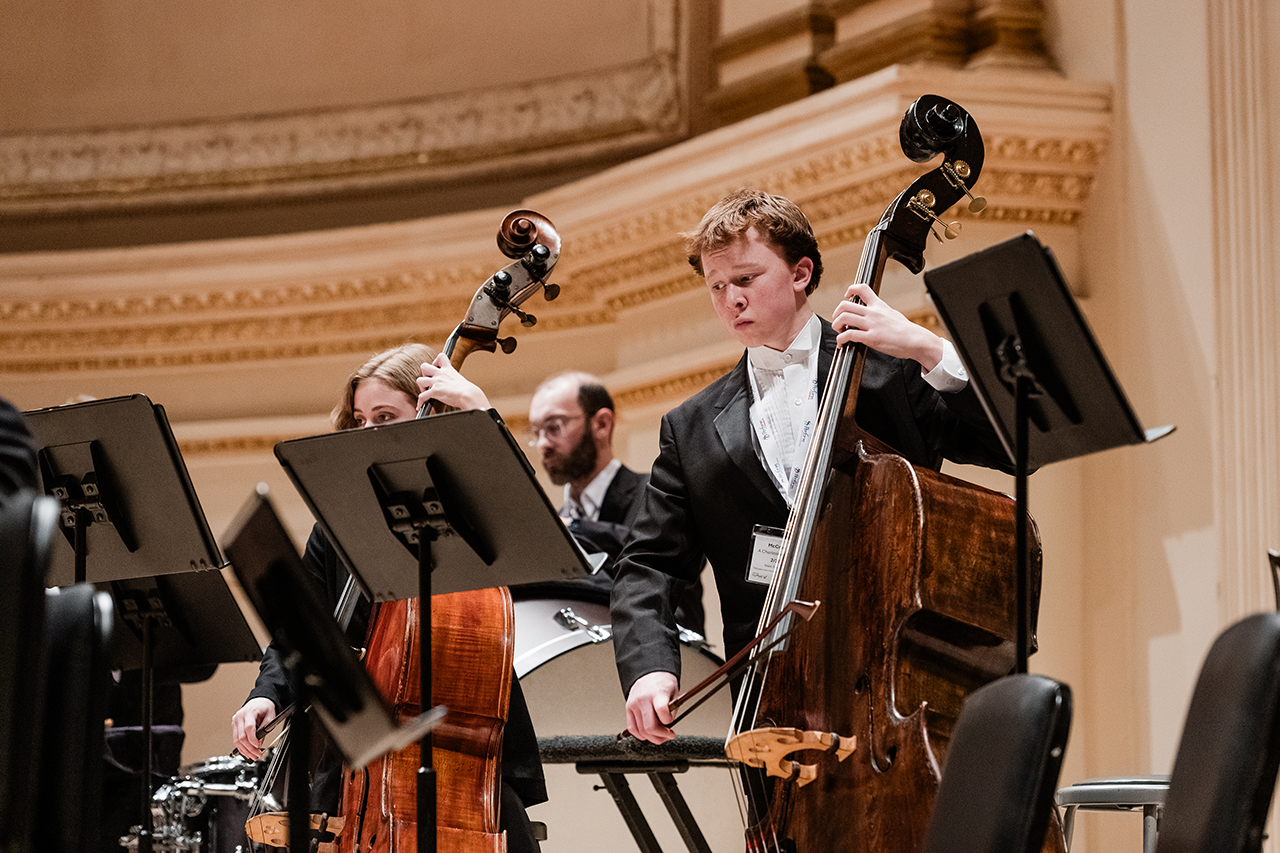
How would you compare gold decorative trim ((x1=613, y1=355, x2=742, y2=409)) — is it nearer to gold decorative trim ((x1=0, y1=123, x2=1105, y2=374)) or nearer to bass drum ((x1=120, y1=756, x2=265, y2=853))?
gold decorative trim ((x1=0, y1=123, x2=1105, y2=374))

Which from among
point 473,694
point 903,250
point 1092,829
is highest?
point 903,250

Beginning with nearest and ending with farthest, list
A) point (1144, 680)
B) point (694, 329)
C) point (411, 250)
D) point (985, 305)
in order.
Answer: point (985, 305) < point (1144, 680) < point (694, 329) < point (411, 250)

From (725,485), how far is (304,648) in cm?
110

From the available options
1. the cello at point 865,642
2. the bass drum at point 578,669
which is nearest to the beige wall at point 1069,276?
the bass drum at point 578,669

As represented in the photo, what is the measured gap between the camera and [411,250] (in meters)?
5.62

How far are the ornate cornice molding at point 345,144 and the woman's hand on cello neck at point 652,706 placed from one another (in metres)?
3.34

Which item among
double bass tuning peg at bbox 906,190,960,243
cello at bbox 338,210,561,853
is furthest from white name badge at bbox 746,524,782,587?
double bass tuning peg at bbox 906,190,960,243

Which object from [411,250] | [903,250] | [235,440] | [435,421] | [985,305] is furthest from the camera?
[235,440]

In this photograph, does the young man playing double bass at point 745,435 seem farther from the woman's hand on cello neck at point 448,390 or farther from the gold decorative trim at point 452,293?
the gold decorative trim at point 452,293

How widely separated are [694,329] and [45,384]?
2.82 m

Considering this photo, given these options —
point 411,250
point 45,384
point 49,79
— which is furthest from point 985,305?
point 49,79

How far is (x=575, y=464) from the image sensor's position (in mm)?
4586

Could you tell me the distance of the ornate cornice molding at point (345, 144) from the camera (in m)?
5.71

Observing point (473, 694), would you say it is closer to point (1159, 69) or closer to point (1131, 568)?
point (1131, 568)
